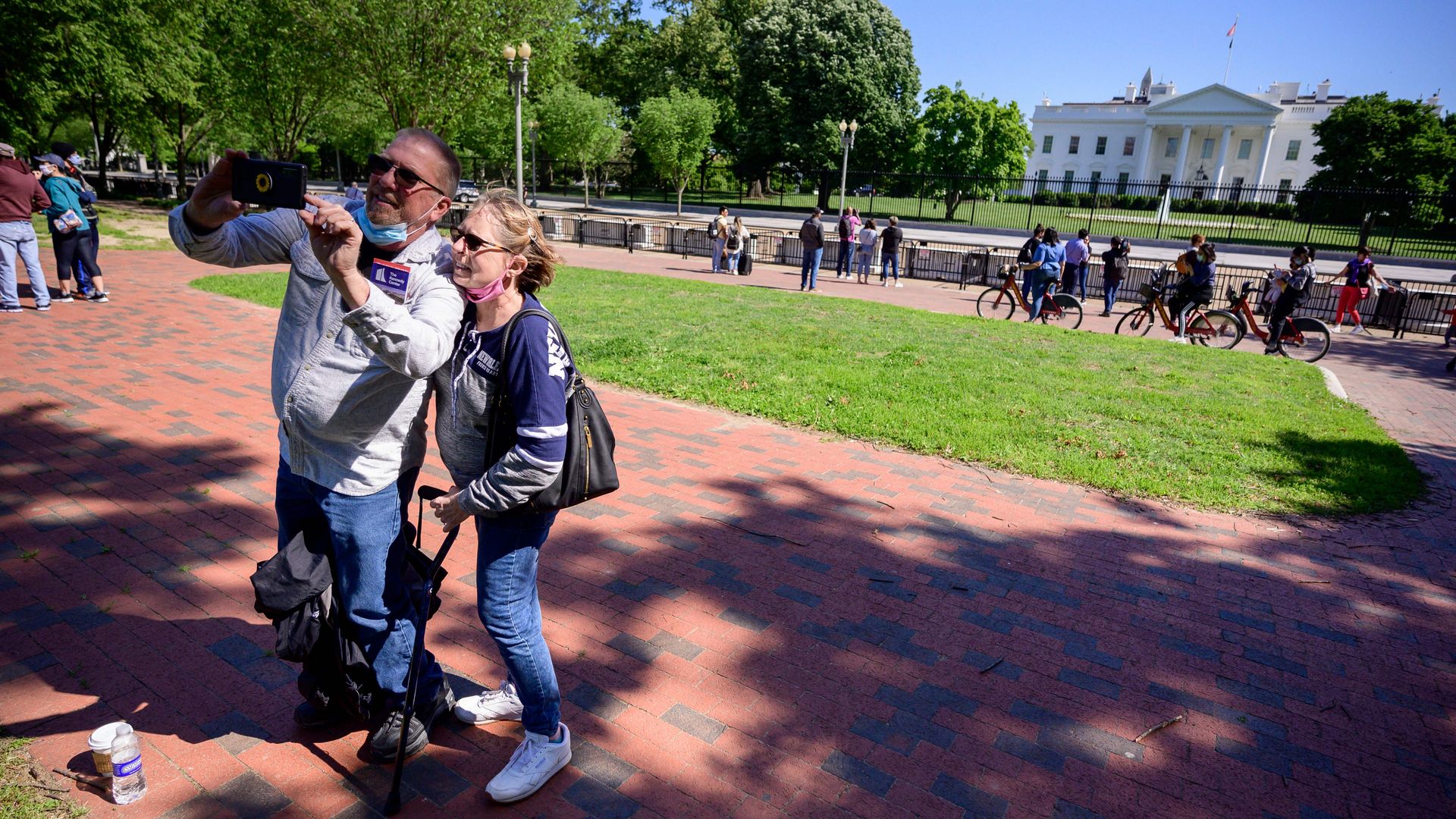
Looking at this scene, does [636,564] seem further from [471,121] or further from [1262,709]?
[471,121]

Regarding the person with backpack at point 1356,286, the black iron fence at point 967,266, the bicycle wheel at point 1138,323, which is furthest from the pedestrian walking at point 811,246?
the person with backpack at point 1356,286

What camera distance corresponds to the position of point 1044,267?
1373cm

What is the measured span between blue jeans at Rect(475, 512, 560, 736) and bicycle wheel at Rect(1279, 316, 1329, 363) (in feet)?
42.8

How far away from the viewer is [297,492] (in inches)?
95.4

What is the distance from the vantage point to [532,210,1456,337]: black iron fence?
637 inches

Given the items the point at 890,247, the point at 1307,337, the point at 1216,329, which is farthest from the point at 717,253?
the point at 1307,337

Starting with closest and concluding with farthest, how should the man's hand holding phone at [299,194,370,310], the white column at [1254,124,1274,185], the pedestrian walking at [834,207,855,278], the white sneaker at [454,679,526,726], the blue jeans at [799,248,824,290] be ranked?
the man's hand holding phone at [299,194,370,310] → the white sneaker at [454,679,526,726] → the blue jeans at [799,248,824,290] → the pedestrian walking at [834,207,855,278] → the white column at [1254,124,1274,185]

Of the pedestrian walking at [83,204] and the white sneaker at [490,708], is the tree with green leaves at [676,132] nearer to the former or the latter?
the pedestrian walking at [83,204]

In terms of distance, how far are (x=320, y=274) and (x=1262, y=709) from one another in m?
3.94

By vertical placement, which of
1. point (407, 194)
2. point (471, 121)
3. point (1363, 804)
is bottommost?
point (1363, 804)

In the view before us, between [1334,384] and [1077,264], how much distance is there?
7.25m

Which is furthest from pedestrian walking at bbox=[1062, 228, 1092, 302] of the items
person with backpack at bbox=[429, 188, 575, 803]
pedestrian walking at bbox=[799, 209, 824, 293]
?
person with backpack at bbox=[429, 188, 575, 803]

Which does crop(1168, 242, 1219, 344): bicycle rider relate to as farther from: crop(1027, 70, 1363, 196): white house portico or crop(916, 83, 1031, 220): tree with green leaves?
crop(1027, 70, 1363, 196): white house portico

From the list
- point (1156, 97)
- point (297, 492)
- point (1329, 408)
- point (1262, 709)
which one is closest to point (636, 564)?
point (297, 492)
